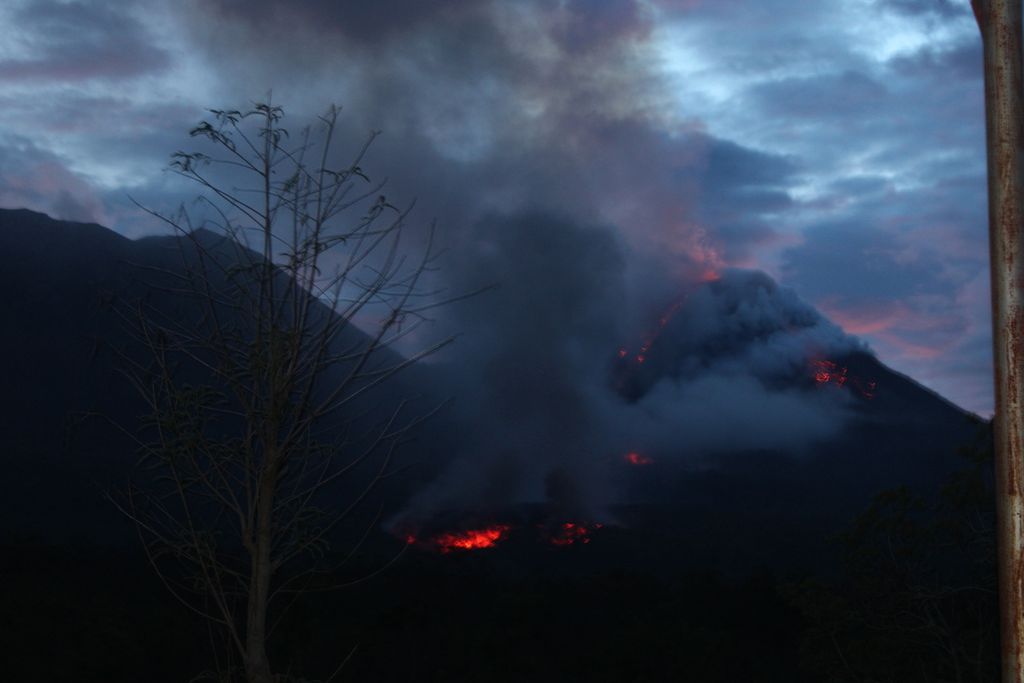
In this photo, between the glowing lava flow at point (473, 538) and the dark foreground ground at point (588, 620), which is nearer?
the dark foreground ground at point (588, 620)

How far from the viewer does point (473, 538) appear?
122 meters

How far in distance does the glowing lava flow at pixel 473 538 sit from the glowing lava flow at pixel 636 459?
1988 inches

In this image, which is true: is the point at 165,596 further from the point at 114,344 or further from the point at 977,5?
the point at 977,5

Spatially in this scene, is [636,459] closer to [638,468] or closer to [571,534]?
[638,468]

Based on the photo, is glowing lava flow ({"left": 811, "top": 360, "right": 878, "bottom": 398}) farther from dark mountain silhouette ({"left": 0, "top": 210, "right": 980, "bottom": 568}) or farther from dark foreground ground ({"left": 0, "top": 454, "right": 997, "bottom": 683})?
dark foreground ground ({"left": 0, "top": 454, "right": 997, "bottom": 683})

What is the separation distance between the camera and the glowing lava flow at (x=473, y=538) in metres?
117

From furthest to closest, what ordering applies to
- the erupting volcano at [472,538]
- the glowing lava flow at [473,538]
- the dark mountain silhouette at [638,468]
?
1. the glowing lava flow at [473,538]
2. the erupting volcano at [472,538]
3. the dark mountain silhouette at [638,468]

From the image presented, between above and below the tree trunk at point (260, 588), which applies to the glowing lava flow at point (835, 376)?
above

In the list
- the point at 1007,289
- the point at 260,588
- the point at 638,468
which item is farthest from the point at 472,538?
the point at 1007,289

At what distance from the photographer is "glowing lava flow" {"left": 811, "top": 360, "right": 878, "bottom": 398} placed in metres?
190

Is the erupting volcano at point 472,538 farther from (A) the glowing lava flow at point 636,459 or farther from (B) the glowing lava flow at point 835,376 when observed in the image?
(B) the glowing lava flow at point 835,376

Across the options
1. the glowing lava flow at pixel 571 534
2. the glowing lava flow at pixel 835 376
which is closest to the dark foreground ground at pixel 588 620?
the glowing lava flow at pixel 571 534

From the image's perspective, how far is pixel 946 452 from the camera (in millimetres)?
145000

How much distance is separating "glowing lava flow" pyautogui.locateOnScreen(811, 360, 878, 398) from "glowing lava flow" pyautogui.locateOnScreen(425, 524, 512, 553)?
299ft
